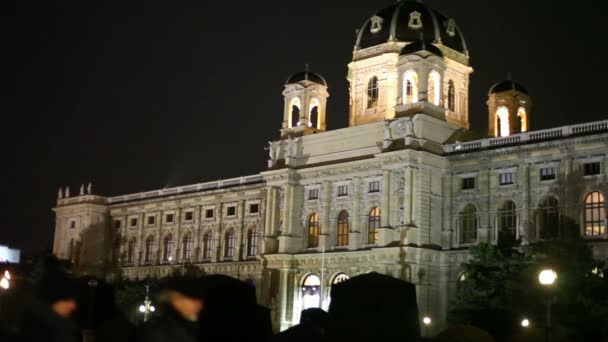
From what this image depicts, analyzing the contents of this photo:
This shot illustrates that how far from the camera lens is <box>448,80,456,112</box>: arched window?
239 feet

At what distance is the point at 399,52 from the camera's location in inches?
2781

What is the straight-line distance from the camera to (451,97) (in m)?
73.1

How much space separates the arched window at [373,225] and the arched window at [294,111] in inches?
480

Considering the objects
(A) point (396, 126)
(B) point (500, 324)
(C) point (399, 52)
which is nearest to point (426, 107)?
(A) point (396, 126)

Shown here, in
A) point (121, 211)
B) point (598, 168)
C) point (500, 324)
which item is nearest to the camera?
point (500, 324)

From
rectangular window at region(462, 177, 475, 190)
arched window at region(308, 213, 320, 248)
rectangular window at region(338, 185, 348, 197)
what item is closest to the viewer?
rectangular window at region(462, 177, 475, 190)

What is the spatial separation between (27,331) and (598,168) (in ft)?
169

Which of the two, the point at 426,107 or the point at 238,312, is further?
the point at 426,107

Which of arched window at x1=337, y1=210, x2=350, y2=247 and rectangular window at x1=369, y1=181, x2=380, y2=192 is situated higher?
rectangular window at x1=369, y1=181, x2=380, y2=192

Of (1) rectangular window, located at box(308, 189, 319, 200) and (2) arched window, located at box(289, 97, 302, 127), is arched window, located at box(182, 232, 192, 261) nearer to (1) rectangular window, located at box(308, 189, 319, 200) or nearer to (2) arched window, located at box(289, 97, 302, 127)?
(2) arched window, located at box(289, 97, 302, 127)

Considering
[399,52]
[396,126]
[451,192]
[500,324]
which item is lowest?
[500,324]

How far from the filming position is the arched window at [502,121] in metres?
72.2

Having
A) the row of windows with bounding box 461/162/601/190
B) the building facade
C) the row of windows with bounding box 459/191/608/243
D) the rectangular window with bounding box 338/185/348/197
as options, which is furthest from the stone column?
the row of windows with bounding box 461/162/601/190

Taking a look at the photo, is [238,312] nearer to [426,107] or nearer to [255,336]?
[255,336]
